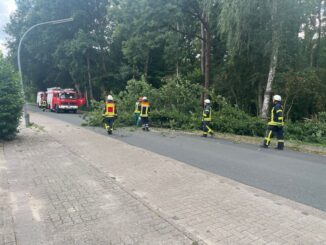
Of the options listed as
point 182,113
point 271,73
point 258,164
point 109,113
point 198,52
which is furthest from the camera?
point 198,52

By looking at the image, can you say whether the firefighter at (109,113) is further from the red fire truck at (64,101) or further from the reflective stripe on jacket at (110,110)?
the red fire truck at (64,101)

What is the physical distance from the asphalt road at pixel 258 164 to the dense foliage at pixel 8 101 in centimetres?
418

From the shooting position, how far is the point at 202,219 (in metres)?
4.60

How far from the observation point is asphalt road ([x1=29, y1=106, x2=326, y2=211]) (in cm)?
614

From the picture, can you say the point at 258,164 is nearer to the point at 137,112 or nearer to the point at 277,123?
the point at 277,123

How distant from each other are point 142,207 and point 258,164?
14.3 feet

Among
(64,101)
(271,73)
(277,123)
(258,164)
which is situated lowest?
(258,164)

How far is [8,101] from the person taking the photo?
1109cm

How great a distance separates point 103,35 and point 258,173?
31.2 m

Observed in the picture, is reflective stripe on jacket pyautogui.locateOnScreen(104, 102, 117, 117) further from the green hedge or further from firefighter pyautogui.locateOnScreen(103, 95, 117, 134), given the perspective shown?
the green hedge

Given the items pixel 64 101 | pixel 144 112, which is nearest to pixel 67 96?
pixel 64 101

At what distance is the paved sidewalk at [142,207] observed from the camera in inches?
161

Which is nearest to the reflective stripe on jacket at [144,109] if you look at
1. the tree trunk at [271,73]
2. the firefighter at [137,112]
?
the firefighter at [137,112]

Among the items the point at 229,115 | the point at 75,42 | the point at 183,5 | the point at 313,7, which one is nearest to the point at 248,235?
the point at 229,115
